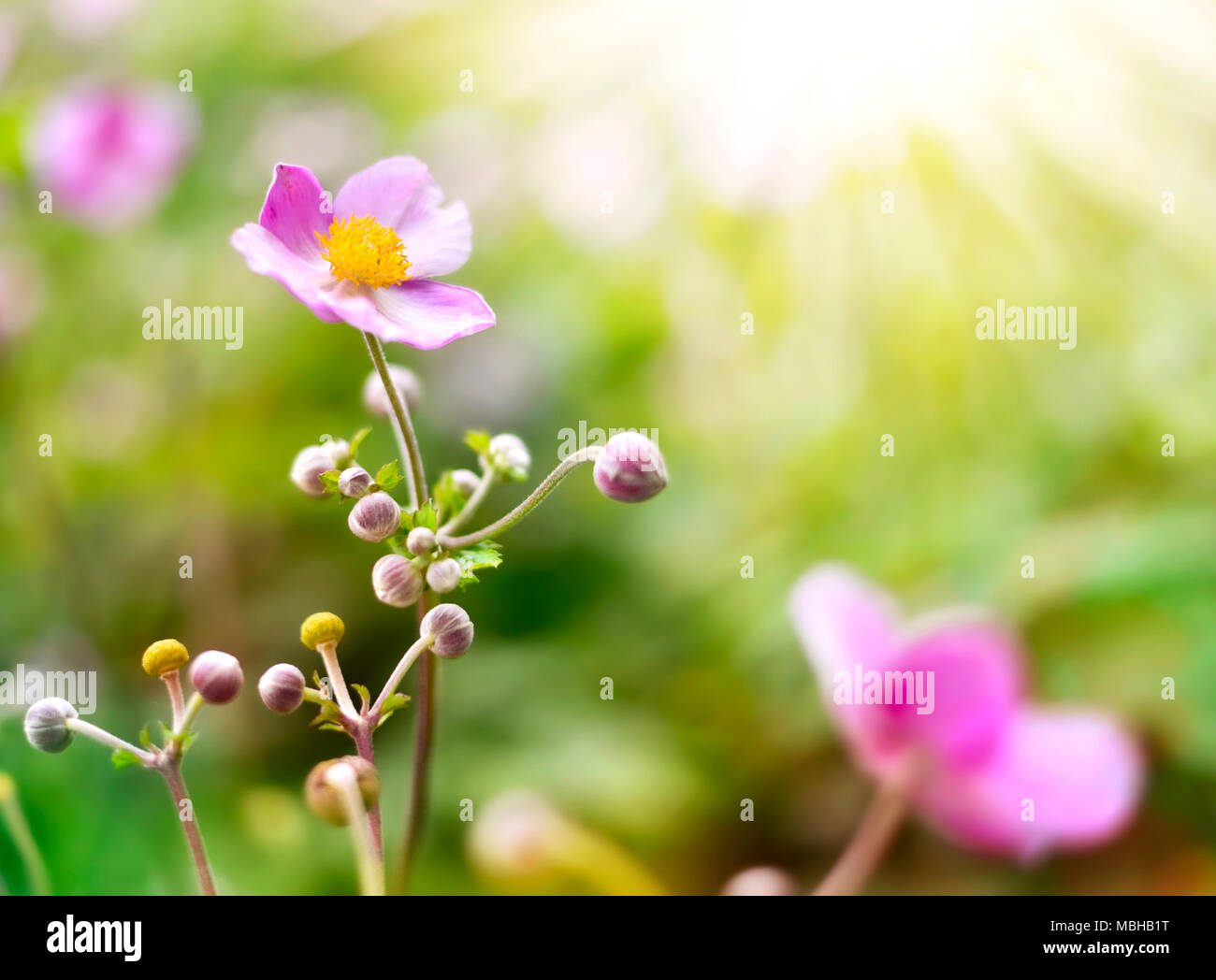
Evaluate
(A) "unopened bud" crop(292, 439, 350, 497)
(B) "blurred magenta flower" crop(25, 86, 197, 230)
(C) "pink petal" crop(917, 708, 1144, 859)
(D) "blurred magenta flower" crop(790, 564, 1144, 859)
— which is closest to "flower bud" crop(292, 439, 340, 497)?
(A) "unopened bud" crop(292, 439, 350, 497)

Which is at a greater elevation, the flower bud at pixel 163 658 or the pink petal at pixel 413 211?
the pink petal at pixel 413 211

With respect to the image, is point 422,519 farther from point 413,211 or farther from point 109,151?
point 109,151

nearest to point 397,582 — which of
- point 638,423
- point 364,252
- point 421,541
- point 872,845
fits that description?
point 421,541

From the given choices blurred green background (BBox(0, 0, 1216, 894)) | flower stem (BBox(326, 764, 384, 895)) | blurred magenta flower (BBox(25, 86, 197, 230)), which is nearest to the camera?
flower stem (BBox(326, 764, 384, 895))

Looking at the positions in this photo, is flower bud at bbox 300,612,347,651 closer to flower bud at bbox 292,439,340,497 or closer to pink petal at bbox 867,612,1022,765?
flower bud at bbox 292,439,340,497

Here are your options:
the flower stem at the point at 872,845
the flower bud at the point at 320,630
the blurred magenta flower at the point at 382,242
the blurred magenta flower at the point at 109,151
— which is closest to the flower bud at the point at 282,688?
the flower bud at the point at 320,630

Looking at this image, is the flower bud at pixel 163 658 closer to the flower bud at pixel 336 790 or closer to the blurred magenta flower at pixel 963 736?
the flower bud at pixel 336 790
